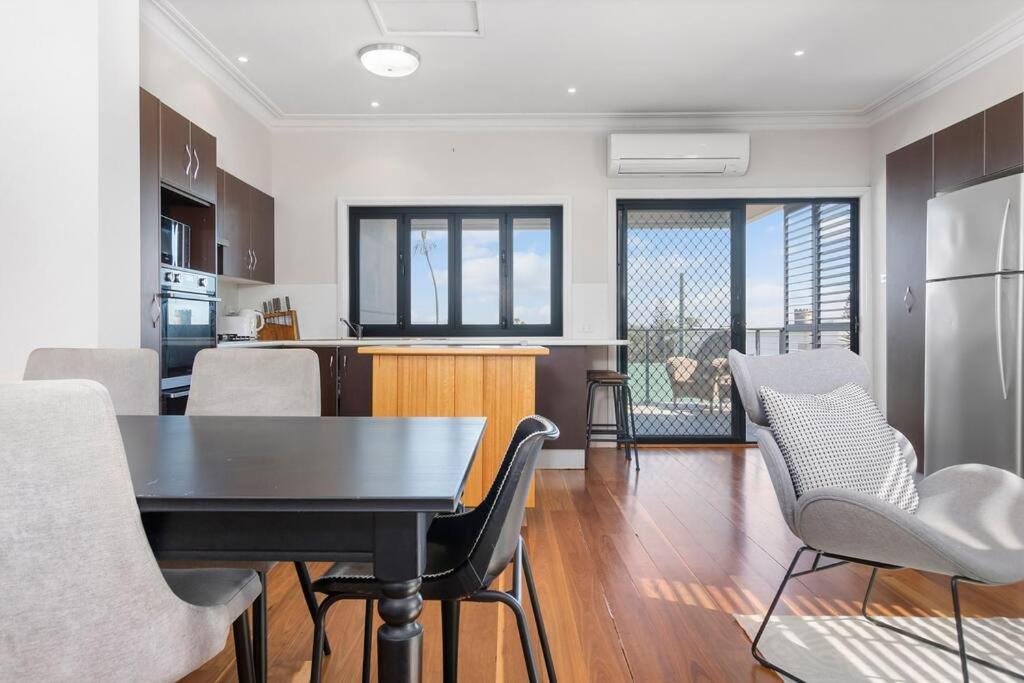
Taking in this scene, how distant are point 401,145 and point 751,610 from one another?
4326 millimetres

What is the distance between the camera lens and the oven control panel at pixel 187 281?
2912 millimetres

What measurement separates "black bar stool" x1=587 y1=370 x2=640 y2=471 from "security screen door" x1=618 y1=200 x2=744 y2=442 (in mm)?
391

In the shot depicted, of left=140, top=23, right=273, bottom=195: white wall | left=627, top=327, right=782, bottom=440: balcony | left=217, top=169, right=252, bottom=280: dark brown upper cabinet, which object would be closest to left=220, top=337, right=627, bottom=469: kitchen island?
left=217, top=169, right=252, bottom=280: dark brown upper cabinet

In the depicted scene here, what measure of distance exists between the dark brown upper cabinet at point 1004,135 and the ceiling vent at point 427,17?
10.1 ft

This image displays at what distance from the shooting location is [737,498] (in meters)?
3.37

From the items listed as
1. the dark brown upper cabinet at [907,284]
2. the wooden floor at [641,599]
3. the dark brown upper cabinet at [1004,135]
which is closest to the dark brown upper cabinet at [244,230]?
the wooden floor at [641,599]

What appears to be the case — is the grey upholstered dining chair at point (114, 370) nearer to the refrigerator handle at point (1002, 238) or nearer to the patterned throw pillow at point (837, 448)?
the patterned throw pillow at point (837, 448)

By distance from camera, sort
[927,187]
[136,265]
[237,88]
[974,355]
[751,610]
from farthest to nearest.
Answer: [237,88] → [927,187] → [974,355] → [136,265] → [751,610]

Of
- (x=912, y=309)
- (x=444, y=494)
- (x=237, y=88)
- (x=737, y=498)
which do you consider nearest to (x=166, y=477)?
(x=444, y=494)

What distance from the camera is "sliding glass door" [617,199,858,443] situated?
16.3ft

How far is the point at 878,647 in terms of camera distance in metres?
1.72

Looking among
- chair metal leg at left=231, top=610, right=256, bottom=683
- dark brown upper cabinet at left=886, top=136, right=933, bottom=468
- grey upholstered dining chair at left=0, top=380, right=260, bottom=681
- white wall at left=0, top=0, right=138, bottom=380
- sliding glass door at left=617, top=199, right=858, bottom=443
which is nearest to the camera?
grey upholstered dining chair at left=0, top=380, right=260, bottom=681

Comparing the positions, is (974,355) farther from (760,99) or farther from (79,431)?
(79,431)

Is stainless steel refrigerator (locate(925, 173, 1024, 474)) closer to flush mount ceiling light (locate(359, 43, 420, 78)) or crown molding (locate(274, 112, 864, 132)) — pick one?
crown molding (locate(274, 112, 864, 132))
